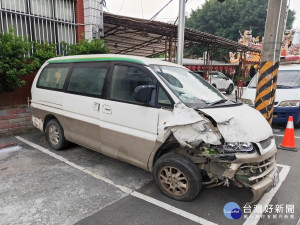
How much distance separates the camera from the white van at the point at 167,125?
8.77 ft

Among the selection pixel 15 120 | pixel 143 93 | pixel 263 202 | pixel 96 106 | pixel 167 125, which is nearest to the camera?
pixel 167 125

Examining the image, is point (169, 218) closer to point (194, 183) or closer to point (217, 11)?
point (194, 183)

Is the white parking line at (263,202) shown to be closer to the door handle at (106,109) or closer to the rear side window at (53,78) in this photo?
the door handle at (106,109)

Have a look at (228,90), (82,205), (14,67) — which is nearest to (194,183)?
(82,205)

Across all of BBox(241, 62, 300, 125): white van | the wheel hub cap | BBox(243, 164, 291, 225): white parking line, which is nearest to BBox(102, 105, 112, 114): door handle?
the wheel hub cap

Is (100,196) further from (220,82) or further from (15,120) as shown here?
(220,82)

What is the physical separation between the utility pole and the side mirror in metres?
3.94

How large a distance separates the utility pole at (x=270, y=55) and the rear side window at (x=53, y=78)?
15.4 ft

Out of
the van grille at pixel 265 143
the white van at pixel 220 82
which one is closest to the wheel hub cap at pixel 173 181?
the van grille at pixel 265 143

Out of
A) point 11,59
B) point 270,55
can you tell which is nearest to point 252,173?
point 270,55

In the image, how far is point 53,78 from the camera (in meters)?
4.73

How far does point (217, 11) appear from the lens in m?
31.5

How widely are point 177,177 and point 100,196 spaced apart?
3.67 feet

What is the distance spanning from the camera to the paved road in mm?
2721
